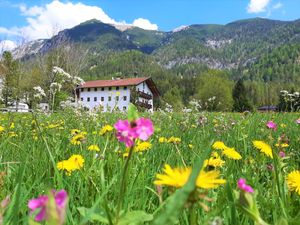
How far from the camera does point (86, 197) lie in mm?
1178

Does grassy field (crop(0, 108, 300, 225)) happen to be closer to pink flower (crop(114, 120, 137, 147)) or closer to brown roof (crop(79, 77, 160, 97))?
pink flower (crop(114, 120, 137, 147))

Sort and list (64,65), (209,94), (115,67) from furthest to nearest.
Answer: (115,67) < (209,94) < (64,65)

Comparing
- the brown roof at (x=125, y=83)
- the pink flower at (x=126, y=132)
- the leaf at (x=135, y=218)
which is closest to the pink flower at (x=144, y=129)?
the pink flower at (x=126, y=132)

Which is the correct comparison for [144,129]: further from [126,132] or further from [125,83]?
[125,83]

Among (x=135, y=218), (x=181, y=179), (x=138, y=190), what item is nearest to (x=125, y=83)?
(x=138, y=190)

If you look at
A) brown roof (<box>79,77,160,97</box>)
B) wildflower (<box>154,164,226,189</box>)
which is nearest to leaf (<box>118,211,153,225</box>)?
wildflower (<box>154,164,226,189</box>)

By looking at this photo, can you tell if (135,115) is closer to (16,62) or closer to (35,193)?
(35,193)

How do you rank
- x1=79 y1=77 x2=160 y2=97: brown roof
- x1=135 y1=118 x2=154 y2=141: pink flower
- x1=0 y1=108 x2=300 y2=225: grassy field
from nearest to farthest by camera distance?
x1=135 y1=118 x2=154 y2=141: pink flower < x1=0 y1=108 x2=300 y2=225: grassy field < x1=79 y1=77 x2=160 y2=97: brown roof

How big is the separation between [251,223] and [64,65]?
3557 centimetres

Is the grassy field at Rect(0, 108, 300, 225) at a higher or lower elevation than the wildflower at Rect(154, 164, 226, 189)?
lower

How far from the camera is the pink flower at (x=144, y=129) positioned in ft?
A: 1.36

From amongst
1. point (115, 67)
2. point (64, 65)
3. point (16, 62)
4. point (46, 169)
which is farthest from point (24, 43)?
point (115, 67)

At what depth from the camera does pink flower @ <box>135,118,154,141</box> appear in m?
0.42

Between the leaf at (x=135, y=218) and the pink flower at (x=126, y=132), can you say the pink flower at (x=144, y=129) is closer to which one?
the pink flower at (x=126, y=132)
